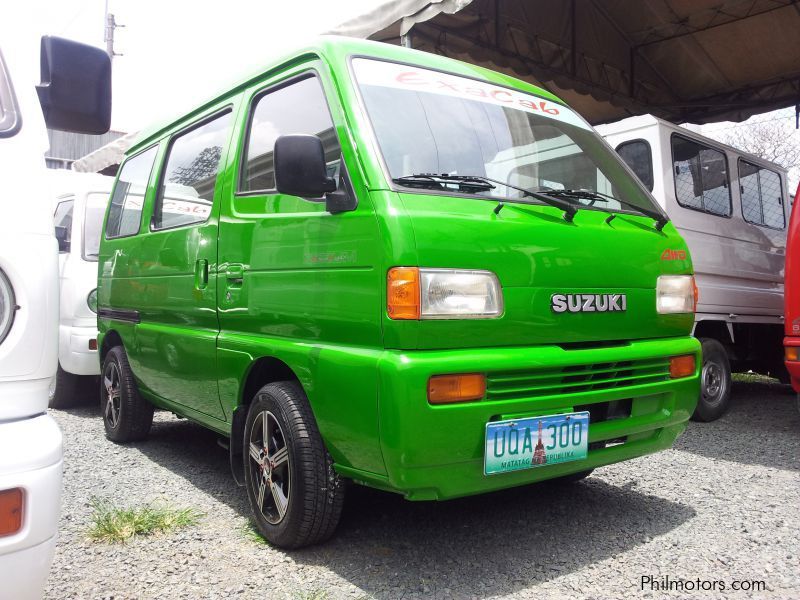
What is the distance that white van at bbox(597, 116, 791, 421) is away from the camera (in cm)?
516

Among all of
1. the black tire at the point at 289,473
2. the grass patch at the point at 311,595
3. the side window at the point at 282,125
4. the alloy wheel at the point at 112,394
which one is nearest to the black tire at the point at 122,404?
the alloy wheel at the point at 112,394

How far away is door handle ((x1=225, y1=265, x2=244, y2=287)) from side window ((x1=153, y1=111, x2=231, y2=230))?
0.39 m

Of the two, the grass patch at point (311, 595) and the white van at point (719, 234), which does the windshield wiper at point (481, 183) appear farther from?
the white van at point (719, 234)

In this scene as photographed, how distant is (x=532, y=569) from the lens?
2.49m

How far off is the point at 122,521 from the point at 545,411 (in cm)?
186

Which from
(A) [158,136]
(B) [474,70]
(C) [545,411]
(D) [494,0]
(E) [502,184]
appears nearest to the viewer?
(C) [545,411]

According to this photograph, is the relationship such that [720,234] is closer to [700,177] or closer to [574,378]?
[700,177]

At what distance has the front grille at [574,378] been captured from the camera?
2326mm

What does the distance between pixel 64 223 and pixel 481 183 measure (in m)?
4.74

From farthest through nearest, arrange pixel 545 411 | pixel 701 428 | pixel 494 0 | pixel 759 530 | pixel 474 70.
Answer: pixel 494 0 < pixel 701 428 < pixel 474 70 < pixel 759 530 < pixel 545 411

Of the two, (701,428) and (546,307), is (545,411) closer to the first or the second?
(546,307)

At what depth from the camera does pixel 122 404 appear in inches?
170

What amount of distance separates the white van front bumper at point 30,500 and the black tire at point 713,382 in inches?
189

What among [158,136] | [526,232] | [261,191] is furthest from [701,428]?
[158,136]
